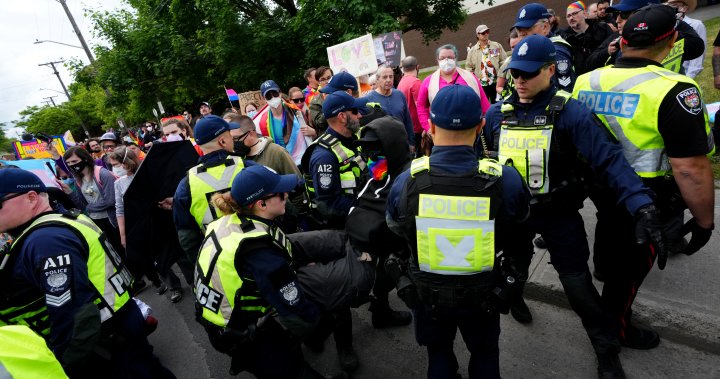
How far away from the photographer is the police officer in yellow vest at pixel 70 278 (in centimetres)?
206

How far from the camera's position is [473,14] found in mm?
23844

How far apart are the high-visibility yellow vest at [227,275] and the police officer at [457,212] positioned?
0.82 metres

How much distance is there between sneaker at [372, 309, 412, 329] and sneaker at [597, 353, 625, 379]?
5.00 feet

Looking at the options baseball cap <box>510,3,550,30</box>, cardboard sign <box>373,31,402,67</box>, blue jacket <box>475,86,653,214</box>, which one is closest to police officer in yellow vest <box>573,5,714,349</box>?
blue jacket <box>475,86,653,214</box>

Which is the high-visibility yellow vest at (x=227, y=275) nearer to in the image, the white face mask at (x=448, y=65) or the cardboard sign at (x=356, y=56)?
the white face mask at (x=448, y=65)

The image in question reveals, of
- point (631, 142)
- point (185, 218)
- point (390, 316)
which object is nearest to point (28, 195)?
point (185, 218)

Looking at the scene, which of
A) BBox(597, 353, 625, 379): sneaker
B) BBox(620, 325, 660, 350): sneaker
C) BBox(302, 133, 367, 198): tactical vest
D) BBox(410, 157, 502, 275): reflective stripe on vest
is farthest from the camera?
BBox(302, 133, 367, 198): tactical vest

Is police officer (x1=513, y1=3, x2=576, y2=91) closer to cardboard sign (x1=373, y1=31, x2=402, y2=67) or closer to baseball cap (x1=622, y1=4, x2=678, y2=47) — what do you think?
baseball cap (x1=622, y1=4, x2=678, y2=47)

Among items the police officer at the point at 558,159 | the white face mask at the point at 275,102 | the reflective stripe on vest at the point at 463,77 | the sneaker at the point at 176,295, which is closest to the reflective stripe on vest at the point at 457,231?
the police officer at the point at 558,159

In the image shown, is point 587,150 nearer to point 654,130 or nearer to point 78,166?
point 654,130

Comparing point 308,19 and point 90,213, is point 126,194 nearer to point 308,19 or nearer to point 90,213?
point 90,213

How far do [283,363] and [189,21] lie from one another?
55.4 feet

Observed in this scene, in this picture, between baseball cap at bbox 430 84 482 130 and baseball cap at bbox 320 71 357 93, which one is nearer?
baseball cap at bbox 430 84 482 130

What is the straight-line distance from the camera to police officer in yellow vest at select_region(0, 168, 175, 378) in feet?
6.77
